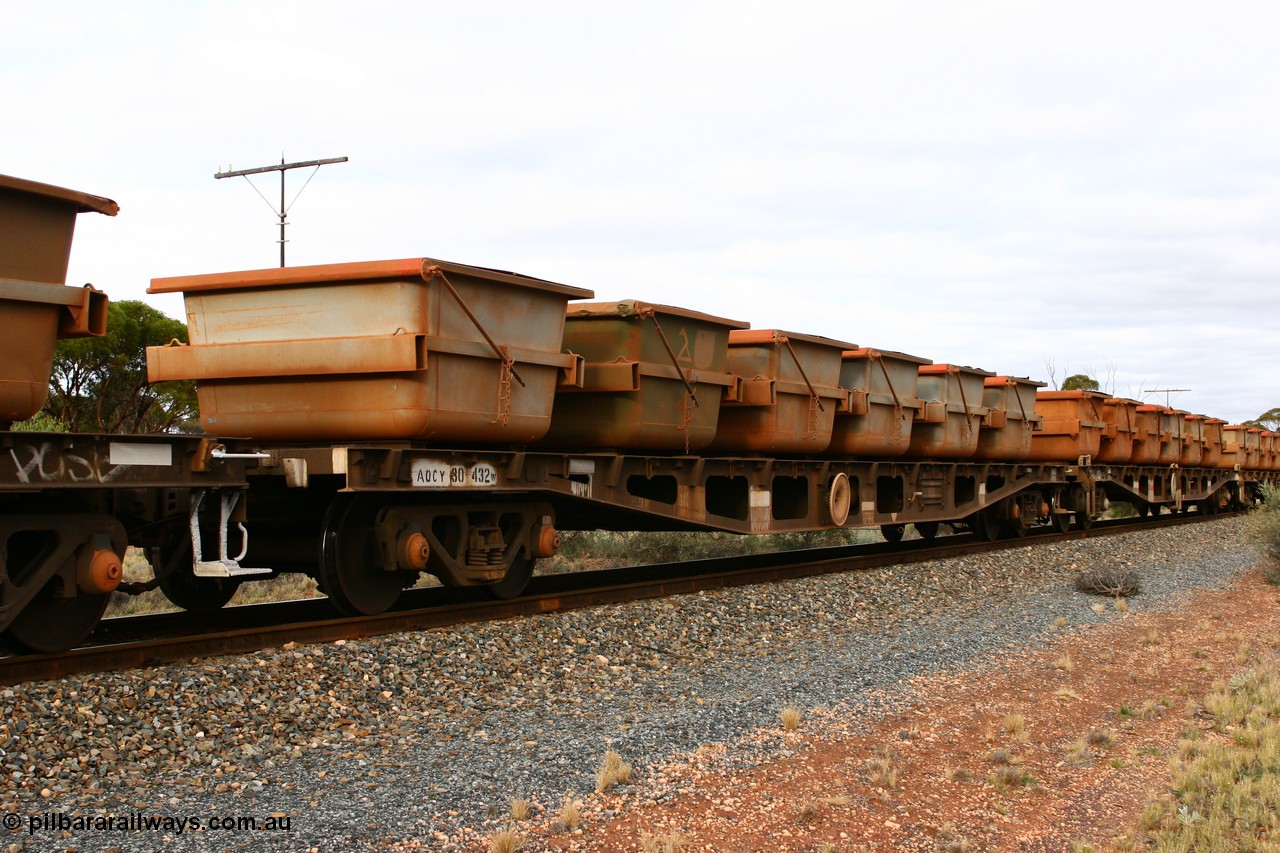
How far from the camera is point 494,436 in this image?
8766 mm

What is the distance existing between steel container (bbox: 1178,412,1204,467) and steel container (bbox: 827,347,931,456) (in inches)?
634

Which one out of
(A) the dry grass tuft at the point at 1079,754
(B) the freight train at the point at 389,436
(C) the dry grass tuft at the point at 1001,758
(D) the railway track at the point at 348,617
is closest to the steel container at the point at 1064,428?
(D) the railway track at the point at 348,617

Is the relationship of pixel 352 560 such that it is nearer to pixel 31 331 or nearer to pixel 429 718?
pixel 429 718

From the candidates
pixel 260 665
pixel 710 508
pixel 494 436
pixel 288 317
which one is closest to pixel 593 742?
pixel 260 665

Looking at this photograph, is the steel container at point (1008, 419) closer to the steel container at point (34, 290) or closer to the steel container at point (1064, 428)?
the steel container at point (1064, 428)

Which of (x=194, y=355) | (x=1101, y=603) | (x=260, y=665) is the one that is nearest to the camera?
(x=260, y=665)

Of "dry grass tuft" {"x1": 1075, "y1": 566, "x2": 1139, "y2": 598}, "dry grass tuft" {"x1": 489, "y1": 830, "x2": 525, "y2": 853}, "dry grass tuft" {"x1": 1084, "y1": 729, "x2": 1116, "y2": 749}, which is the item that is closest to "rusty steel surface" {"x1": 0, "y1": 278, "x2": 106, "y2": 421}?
"dry grass tuft" {"x1": 489, "y1": 830, "x2": 525, "y2": 853}

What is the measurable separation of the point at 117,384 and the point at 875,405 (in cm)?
1717

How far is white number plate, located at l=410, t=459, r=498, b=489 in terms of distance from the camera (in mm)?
8023

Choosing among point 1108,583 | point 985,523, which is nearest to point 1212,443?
point 985,523

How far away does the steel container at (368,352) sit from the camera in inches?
311

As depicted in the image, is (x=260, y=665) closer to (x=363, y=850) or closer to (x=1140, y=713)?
(x=363, y=850)

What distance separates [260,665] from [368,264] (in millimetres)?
2851

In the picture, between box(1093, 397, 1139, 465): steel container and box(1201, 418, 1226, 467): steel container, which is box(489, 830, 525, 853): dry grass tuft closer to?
box(1093, 397, 1139, 465): steel container
